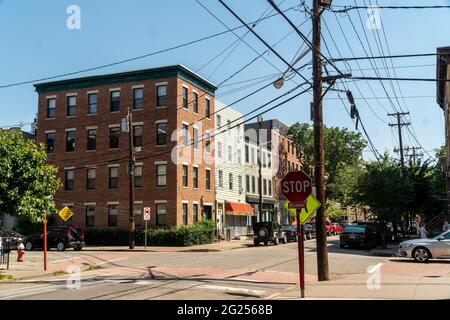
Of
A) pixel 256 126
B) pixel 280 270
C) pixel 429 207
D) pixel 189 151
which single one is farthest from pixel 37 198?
pixel 256 126

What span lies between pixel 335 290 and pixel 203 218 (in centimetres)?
2869

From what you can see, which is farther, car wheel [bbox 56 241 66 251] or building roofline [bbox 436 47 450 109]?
building roofline [bbox 436 47 450 109]

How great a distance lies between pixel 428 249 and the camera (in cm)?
2170

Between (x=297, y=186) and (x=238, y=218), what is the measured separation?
123 ft

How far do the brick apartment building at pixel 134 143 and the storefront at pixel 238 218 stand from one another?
3.10m

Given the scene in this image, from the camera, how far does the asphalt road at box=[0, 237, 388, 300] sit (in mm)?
13078

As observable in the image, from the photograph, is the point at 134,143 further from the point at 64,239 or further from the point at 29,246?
the point at 29,246

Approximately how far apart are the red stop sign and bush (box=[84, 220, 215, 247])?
23968mm

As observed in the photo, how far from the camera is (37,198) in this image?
1897cm

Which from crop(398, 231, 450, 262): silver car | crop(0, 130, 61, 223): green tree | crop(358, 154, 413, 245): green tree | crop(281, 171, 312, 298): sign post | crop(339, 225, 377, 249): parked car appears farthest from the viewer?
crop(358, 154, 413, 245): green tree

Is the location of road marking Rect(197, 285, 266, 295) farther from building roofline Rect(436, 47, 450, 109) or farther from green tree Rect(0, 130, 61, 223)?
building roofline Rect(436, 47, 450, 109)

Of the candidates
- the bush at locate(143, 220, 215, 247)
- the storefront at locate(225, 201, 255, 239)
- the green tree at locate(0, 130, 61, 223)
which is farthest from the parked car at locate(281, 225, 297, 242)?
the green tree at locate(0, 130, 61, 223)
